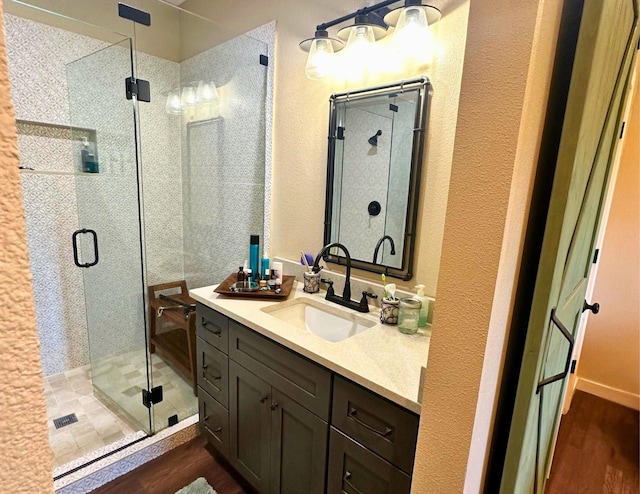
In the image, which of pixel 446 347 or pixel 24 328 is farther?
pixel 446 347

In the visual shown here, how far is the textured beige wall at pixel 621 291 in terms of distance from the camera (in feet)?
7.63

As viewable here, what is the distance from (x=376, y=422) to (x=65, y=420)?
81.0 inches

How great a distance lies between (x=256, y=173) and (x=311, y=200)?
530mm

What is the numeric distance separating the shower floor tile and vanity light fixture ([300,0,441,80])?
210 cm

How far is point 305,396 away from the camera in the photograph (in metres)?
1.21

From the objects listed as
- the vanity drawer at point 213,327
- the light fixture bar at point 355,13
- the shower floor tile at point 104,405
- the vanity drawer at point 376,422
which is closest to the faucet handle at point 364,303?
the vanity drawer at point 376,422

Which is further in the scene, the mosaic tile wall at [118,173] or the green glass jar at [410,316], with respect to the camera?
the mosaic tile wall at [118,173]

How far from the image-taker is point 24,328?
28cm

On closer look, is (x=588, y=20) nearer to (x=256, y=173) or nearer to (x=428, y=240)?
(x=428, y=240)

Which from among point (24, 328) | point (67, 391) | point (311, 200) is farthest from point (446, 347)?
point (67, 391)

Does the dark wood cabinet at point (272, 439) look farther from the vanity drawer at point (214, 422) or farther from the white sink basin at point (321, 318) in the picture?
the white sink basin at point (321, 318)

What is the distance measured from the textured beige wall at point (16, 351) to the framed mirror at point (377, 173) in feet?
4.47

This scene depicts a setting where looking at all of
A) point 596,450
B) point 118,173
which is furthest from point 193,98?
point 596,450

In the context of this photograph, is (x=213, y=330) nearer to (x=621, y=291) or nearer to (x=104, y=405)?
(x=104, y=405)
